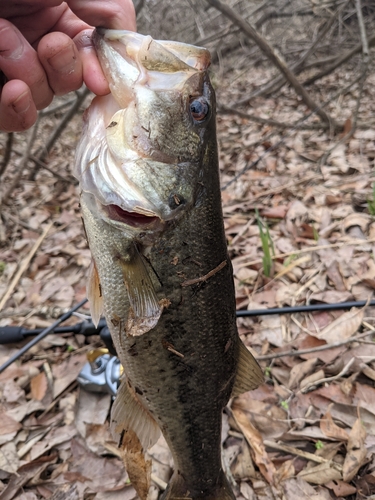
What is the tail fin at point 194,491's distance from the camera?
1893 mm

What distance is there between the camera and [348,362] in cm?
261

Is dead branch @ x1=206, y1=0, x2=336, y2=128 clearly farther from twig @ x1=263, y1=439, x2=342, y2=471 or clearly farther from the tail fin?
the tail fin

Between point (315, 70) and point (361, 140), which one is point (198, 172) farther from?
point (315, 70)

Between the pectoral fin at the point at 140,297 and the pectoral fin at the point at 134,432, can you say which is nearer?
the pectoral fin at the point at 140,297

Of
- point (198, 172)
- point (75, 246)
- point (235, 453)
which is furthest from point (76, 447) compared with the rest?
point (75, 246)

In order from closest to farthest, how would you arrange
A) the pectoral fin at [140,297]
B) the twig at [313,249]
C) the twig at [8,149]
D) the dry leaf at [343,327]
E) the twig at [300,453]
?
Result: 1. the pectoral fin at [140,297]
2. the twig at [300,453]
3. the dry leaf at [343,327]
4. the twig at [313,249]
5. the twig at [8,149]

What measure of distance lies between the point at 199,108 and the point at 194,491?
5.68ft

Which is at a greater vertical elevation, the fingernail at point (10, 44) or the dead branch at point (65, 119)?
the fingernail at point (10, 44)

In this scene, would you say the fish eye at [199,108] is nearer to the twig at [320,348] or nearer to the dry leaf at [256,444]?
the twig at [320,348]

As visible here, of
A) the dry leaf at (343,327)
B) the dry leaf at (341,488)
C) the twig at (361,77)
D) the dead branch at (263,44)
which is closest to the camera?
the dry leaf at (341,488)

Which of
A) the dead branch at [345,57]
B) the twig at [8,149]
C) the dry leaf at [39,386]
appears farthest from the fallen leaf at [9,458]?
the dead branch at [345,57]

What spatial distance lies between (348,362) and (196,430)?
4.17 ft

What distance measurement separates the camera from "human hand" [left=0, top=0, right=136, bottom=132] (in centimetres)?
179

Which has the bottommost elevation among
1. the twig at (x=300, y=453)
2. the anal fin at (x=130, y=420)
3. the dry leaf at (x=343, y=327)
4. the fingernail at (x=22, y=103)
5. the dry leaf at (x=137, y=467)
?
the twig at (x=300, y=453)
